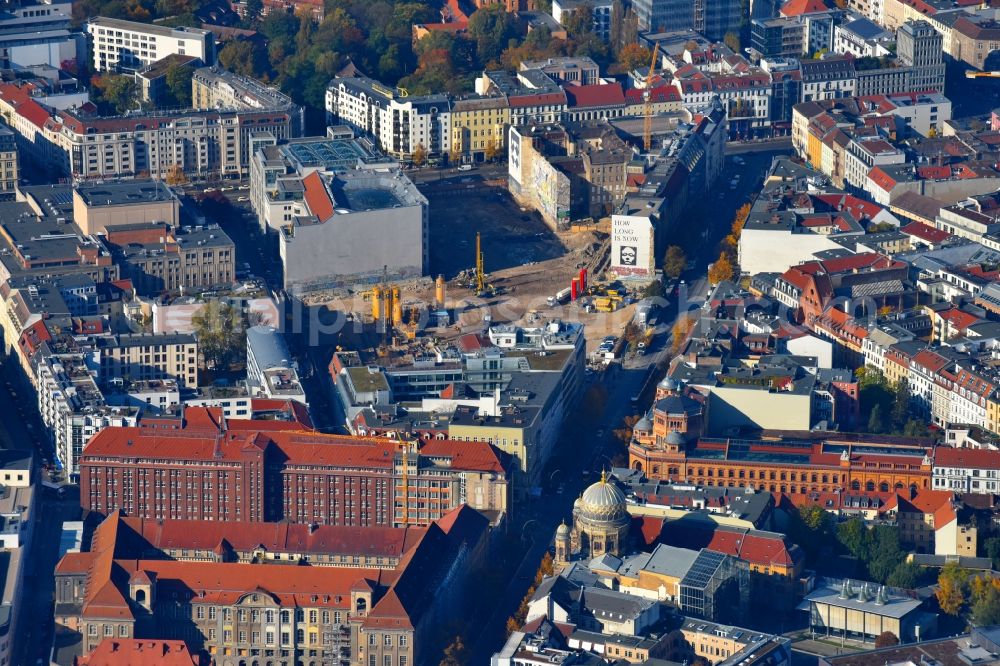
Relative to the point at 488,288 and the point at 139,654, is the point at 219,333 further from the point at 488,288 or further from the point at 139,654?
the point at 139,654

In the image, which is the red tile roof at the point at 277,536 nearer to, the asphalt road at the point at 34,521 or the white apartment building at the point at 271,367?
the asphalt road at the point at 34,521

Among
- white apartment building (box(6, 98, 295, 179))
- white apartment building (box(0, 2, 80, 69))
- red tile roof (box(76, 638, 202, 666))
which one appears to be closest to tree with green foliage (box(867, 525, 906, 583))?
red tile roof (box(76, 638, 202, 666))

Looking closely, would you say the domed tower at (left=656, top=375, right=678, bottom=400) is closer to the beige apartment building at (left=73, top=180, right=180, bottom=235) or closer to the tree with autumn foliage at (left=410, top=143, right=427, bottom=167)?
the beige apartment building at (left=73, top=180, right=180, bottom=235)

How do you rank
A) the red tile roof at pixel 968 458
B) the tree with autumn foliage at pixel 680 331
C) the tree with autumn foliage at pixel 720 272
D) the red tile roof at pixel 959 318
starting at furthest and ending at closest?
1. the tree with autumn foliage at pixel 720 272
2. the tree with autumn foliage at pixel 680 331
3. the red tile roof at pixel 959 318
4. the red tile roof at pixel 968 458

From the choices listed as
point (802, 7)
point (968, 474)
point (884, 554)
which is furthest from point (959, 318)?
point (802, 7)

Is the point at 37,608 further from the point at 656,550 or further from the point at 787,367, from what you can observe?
the point at 787,367

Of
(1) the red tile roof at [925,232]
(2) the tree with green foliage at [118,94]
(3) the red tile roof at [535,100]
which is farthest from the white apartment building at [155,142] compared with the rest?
(1) the red tile roof at [925,232]

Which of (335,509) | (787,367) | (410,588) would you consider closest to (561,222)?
(787,367)
